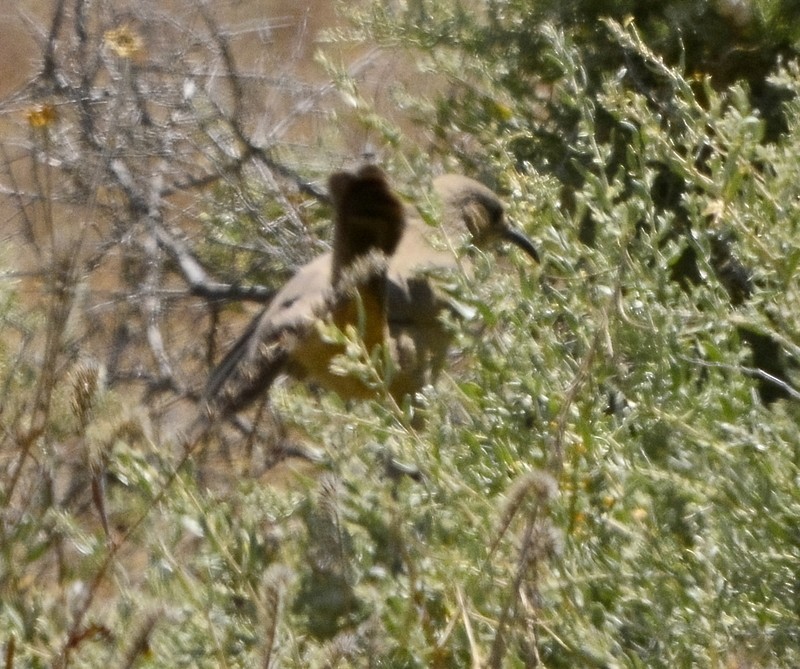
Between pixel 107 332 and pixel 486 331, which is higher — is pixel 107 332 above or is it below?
below

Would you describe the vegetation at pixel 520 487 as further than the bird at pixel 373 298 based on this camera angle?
No

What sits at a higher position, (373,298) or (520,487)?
(520,487)

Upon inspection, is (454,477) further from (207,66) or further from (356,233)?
(207,66)

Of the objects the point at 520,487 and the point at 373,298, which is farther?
the point at 373,298

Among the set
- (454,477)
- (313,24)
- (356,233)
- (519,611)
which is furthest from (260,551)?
(313,24)

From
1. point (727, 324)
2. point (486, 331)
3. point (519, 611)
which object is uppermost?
point (727, 324)

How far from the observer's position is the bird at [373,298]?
2893 mm

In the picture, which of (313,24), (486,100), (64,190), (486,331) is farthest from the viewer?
(313,24)

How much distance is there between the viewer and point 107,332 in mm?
4398

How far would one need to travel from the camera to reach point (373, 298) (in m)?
3.13

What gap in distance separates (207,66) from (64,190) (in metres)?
0.69

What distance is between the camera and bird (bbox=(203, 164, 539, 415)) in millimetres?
2893

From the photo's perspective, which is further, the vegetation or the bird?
the bird

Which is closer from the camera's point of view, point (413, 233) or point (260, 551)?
point (260, 551)
